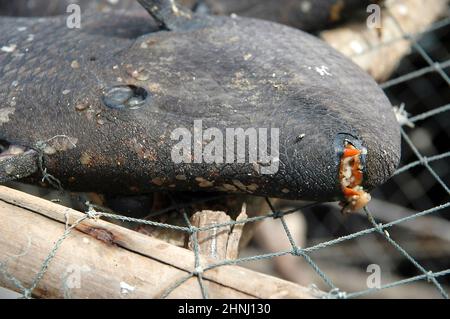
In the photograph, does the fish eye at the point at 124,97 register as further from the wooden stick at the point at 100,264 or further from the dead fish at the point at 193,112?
the wooden stick at the point at 100,264

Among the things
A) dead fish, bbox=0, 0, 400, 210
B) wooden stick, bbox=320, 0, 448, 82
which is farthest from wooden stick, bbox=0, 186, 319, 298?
wooden stick, bbox=320, 0, 448, 82

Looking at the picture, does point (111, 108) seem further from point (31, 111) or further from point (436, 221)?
point (436, 221)

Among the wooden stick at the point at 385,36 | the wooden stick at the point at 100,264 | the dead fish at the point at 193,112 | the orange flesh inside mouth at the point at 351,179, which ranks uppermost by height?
the wooden stick at the point at 385,36

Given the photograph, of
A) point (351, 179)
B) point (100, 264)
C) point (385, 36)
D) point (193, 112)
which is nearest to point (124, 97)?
point (193, 112)

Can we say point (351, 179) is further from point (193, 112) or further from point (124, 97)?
point (124, 97)

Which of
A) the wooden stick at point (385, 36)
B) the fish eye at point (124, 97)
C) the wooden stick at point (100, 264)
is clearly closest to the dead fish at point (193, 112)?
the fish eye at point (124, 97)
